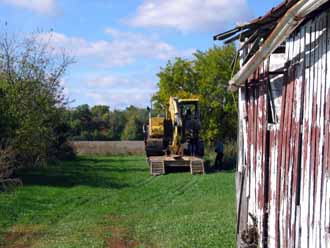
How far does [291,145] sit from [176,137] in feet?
95.3

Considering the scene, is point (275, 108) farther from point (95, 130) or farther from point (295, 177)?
point (95, 130)

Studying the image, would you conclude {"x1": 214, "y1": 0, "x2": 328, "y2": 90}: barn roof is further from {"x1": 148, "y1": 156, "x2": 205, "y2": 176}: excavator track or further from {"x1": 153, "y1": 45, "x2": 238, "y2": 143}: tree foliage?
{"x1": 153, "y1": 45, "x2": 238, "y2": 143}: tree foliage

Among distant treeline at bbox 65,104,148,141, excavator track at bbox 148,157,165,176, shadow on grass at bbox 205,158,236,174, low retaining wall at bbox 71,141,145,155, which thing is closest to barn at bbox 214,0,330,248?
excavator track at bbox 148,157,165,176

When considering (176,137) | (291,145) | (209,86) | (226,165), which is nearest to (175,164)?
(176,137)

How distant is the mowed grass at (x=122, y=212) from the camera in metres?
16.4

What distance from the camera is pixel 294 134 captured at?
9.18 m

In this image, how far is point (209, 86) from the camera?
53781 mm

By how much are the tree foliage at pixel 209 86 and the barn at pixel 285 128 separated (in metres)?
38.4

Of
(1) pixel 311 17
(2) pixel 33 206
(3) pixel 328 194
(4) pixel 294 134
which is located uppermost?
(1) pixel 311 17

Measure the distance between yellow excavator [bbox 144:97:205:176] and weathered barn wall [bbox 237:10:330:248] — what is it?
982 inches

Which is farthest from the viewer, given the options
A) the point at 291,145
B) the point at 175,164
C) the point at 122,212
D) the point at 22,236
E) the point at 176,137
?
the point at 176,137

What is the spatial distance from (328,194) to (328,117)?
0.92 m

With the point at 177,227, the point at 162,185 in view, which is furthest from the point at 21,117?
the point at 177,227

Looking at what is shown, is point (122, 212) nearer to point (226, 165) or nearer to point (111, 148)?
point (226, 165)
